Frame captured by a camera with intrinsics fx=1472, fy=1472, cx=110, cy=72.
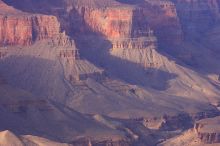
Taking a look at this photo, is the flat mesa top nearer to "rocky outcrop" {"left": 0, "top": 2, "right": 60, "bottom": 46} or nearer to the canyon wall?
"rocky outcrop" {"left": 0, "top": 2, "right": 60, "bottom": 46}

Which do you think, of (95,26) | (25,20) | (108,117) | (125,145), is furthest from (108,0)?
(125,145)

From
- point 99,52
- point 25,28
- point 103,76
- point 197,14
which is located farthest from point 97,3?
point 197,14

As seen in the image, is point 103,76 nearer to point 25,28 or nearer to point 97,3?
point 25,28

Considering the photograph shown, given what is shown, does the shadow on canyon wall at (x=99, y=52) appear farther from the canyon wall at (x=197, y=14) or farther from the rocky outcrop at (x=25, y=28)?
the canyon wall at (x=197, y=14)

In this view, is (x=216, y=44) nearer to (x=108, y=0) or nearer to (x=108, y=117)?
(x=108, y=0)

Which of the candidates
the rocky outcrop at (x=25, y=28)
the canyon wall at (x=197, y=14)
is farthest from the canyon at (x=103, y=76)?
the canyon wall at (x=197, y=14)

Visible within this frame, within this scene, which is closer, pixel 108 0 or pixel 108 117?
pixel 108 117

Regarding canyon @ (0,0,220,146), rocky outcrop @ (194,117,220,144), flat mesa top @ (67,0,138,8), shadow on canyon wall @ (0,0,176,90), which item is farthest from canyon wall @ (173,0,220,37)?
rocky outcrop @ (194,117,220,144)
